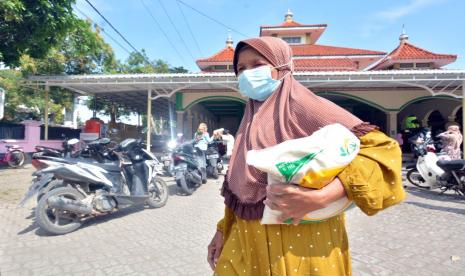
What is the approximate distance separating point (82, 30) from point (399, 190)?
1163cm

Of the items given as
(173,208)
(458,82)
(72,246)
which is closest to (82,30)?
(173,208)

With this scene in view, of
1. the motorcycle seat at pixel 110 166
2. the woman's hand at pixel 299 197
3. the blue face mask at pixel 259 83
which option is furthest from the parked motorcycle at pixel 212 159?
the woman's hand at pixel 299 197

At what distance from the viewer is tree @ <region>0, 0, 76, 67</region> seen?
8.06m

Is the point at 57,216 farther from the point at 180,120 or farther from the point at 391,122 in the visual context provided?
the point at 391,122

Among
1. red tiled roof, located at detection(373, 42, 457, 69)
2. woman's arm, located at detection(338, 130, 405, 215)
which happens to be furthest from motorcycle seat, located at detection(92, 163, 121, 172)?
red tiled roof, located at detection(373, 42, 457, 69)

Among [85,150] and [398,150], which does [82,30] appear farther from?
[398,150]

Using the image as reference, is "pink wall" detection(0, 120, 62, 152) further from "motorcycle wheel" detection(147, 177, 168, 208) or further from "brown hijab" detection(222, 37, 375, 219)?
"brown hijab" detection(222, 37, 375, 219)

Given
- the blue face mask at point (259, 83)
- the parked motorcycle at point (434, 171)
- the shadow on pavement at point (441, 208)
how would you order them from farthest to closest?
the parked motorcycle at point (434, 171) < the shadow on pavement at point (441, 208) < the blue face mask at point (259, 83)

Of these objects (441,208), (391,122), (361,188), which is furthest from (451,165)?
(391,122)

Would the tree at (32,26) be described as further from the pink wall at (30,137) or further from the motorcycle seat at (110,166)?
the motorcycle seat at (110,166)

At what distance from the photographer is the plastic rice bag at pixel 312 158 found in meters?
0.88

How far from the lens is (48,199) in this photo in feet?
12.0

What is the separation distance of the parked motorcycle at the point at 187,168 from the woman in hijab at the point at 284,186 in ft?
15.9

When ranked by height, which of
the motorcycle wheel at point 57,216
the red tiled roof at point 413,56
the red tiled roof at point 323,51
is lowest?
the motorcycle wheel at point 57,216
